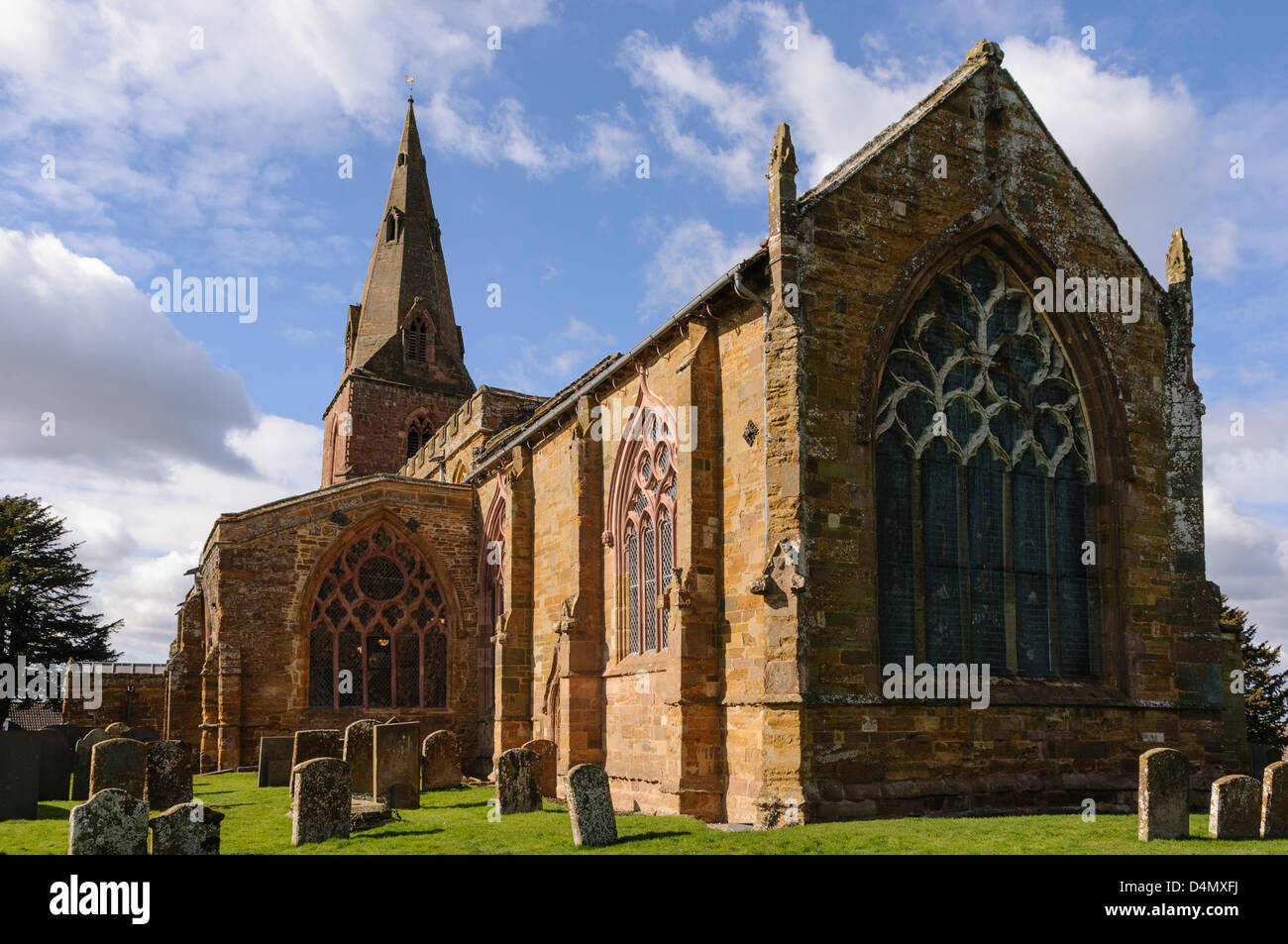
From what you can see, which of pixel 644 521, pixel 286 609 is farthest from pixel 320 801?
pixel 286 609

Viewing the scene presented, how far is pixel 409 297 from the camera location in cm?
4478

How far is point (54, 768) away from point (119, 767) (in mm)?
4548

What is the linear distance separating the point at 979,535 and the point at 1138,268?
19.0 ft

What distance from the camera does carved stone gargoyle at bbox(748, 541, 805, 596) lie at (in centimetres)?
1325

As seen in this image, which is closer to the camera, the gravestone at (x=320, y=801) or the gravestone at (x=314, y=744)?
the gravestone at (x=320, y=801)

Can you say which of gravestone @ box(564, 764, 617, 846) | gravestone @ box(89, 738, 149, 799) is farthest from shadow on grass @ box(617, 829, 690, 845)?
gravestone @ box(89, 738, 149, 799)

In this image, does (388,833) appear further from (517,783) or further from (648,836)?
(648,836)

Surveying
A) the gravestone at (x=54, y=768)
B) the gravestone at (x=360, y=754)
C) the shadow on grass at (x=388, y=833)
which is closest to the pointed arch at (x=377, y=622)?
the gravestone at (x=54, y=768)

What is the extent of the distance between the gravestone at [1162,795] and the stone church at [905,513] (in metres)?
3.02

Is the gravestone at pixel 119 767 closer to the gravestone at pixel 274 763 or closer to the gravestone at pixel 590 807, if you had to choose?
the gravestone at pixel 274 763

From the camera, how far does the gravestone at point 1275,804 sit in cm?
1139
